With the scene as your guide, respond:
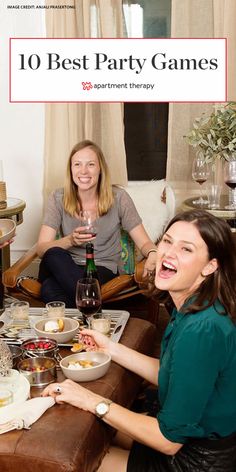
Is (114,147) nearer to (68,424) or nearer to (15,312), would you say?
(15,312)

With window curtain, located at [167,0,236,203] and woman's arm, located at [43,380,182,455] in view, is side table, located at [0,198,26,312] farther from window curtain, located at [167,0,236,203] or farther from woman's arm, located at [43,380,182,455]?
woman's arm, located at [43,380,182,455]

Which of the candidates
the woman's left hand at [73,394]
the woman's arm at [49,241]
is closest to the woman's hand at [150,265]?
the woman's arm at [49,241]

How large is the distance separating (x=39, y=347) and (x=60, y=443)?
0.50 meters

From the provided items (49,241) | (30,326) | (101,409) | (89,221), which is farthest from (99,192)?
(101,409)

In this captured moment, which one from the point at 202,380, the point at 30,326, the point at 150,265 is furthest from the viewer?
the point at 150,265

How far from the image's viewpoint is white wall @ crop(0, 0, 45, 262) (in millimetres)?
4410

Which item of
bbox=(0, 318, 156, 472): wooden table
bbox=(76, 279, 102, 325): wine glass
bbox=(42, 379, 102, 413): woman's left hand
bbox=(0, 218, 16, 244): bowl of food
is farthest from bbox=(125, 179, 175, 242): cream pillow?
bbox=(42, 379, 102, 413): woman's left hand

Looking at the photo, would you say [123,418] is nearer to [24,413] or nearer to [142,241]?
[24,413]

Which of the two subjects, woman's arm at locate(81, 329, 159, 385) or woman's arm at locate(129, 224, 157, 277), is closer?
woman's arm at locate(81, 329, 159, 385)

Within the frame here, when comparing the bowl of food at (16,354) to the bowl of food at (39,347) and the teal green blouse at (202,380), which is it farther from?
the teal green blouse at (202,380)

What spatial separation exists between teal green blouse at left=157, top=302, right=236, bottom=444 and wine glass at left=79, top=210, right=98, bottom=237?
5.39ft

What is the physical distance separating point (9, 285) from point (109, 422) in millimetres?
1685

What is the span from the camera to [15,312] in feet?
7.76

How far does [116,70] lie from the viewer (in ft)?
14.5
